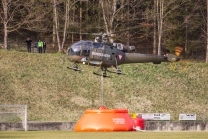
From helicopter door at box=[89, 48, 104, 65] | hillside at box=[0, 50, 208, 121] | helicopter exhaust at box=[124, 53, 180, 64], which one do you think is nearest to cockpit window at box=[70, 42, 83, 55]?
helicopter door at box=[89, 48, 104, 65]

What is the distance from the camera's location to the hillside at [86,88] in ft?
197

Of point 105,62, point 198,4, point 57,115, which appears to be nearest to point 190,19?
point 198,4

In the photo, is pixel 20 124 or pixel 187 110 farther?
pixel 187 110

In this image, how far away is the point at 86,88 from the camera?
64188 mm

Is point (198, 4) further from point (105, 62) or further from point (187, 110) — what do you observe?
point (105, 62)

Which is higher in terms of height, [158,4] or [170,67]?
[158,4]

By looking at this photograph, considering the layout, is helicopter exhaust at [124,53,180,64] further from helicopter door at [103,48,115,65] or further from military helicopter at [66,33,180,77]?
helicopter door at [103,48,115,65]

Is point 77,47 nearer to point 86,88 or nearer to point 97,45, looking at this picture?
point 97,45

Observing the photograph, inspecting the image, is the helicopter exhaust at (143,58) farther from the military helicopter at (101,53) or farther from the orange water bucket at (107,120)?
the orange water bucket at (107,120)

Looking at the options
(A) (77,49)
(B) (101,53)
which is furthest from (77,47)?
(B) (101,53)

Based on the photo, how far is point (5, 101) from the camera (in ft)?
195

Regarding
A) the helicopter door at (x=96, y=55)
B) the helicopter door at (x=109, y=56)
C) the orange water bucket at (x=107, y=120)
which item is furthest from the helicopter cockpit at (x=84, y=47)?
the orange water bucket at (x=107, y=120)

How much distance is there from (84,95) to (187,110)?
31.4ft

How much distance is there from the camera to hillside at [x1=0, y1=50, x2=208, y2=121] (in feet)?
197
